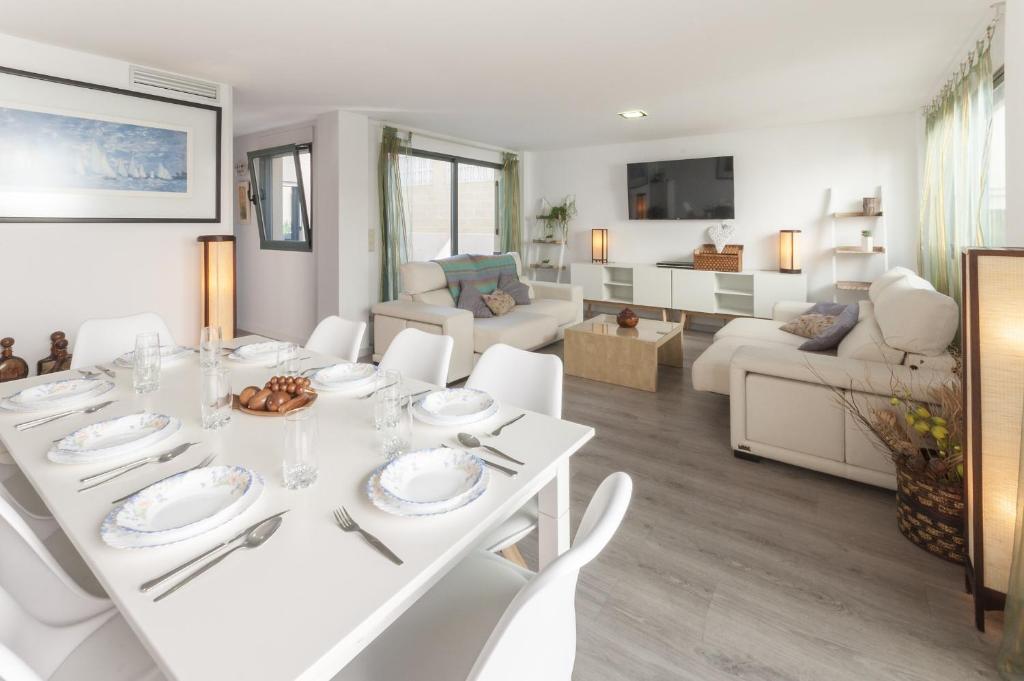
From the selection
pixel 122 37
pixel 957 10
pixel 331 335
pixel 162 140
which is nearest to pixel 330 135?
pixel 162 140

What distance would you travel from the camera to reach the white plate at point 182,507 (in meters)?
0.92

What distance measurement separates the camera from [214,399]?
4.79 feet

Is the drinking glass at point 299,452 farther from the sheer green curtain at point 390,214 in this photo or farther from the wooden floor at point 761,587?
the sheer green curtain at point 390,214

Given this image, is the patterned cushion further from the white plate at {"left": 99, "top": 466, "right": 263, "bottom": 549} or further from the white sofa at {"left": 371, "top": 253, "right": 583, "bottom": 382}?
the white plate at {"left": 99, "top": 466, "right": 263, "bottom": 549}

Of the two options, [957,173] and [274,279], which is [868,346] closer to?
[957,173]

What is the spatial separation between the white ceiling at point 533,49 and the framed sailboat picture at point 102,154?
0.30 meters

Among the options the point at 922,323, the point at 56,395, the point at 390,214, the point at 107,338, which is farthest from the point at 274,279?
the point at 922,323

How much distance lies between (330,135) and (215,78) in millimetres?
1138

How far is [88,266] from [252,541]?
3.64 metres

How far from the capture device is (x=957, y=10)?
287 centimetres

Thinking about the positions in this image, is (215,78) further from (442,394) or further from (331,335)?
(442,394)

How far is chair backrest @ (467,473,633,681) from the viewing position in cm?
73

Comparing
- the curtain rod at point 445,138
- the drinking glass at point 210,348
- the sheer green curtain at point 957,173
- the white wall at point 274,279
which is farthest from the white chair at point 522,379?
the curtain rod at point 445,138

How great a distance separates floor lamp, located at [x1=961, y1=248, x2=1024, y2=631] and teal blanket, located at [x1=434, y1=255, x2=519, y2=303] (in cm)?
403
